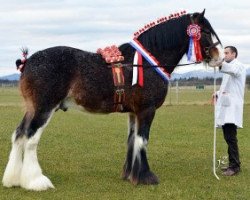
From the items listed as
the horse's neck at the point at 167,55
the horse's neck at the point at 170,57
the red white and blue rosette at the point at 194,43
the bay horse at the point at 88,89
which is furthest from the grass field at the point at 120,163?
the red white and blue rosette at the point at 194,43

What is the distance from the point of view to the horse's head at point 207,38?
25.6 feet

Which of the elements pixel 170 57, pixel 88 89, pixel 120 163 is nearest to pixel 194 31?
pixel 170 57

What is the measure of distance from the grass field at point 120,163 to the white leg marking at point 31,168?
132mm

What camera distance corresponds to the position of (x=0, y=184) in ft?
24.6

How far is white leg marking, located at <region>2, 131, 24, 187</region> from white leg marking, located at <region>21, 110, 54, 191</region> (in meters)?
0.14

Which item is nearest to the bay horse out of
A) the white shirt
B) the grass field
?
the grass field

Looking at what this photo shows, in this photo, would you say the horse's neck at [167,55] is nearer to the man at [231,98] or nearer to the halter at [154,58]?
the halter at [154,58]

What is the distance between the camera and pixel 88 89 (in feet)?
23.5

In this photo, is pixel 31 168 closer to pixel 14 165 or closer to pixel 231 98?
pixel 14 165

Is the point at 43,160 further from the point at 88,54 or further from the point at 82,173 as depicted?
the point at 88,54

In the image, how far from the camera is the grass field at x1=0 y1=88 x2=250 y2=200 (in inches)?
276

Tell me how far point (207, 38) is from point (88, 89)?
2.33 metres

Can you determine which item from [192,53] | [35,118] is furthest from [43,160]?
[192,53]

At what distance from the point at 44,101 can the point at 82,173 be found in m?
2.09
